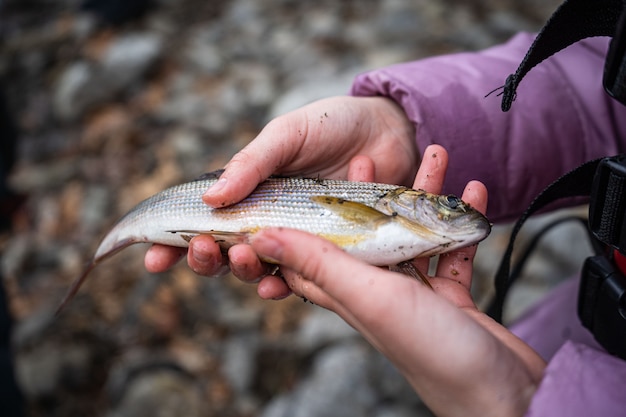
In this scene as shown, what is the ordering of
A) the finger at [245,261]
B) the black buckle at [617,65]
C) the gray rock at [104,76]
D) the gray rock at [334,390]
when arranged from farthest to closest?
the gray rock at [104,76]
the gray rock at [334,390]
the finger at [245,261]
the black buckle at [617,65]

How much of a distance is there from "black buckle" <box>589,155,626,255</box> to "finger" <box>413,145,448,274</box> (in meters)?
0.92

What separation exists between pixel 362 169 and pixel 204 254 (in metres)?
1.16

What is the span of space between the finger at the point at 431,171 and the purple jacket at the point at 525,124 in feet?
0.46

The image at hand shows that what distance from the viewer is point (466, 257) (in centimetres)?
285

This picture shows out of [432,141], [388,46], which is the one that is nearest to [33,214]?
[388,46]

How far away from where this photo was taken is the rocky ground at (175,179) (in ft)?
16.6

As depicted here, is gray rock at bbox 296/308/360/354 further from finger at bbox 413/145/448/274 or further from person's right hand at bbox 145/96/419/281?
finger at bbox 413/145/448/274

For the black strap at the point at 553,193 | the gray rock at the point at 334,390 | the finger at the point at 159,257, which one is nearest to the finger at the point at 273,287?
the finger at the point at 159,257

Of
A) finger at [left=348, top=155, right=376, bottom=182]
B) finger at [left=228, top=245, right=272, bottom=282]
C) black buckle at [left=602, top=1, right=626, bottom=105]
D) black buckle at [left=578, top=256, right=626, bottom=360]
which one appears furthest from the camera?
finger at [left=348, top=155, right=376, bottom=182]

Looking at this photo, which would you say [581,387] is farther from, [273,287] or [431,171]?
[273,287]

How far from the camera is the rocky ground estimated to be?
5062mm

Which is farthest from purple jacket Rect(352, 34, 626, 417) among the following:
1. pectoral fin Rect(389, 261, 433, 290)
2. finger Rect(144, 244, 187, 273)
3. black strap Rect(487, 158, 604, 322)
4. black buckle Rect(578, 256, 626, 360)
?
finger Rect(144, 244, 187, 273)

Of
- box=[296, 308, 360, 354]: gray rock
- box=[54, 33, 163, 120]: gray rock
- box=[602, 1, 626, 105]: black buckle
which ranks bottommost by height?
box=[296, 308, 360, 354]: gray rock

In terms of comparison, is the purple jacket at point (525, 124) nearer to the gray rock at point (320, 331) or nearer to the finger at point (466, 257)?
the finger at point (466, 257)
